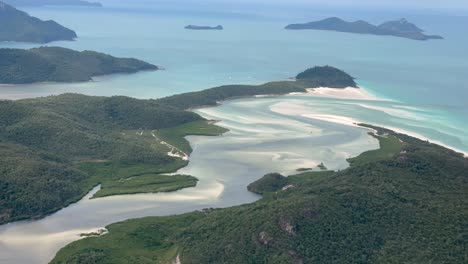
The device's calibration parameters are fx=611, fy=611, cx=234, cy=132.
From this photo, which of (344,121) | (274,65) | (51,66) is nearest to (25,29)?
(51,66)

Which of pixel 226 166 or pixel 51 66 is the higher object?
pixel 51 66

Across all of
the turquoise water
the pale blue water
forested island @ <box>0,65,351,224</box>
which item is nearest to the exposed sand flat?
the pale blue water

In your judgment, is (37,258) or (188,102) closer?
(37,258)

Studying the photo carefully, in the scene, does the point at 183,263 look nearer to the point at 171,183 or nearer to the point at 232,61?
the point at 171,183

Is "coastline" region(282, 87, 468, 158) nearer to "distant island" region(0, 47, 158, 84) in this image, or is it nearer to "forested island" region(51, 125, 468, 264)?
"forested island" region(51, 125, 468, 264)

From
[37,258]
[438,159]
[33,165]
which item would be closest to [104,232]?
[37,258]

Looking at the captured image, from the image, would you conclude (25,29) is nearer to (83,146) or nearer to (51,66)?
(51,66)
